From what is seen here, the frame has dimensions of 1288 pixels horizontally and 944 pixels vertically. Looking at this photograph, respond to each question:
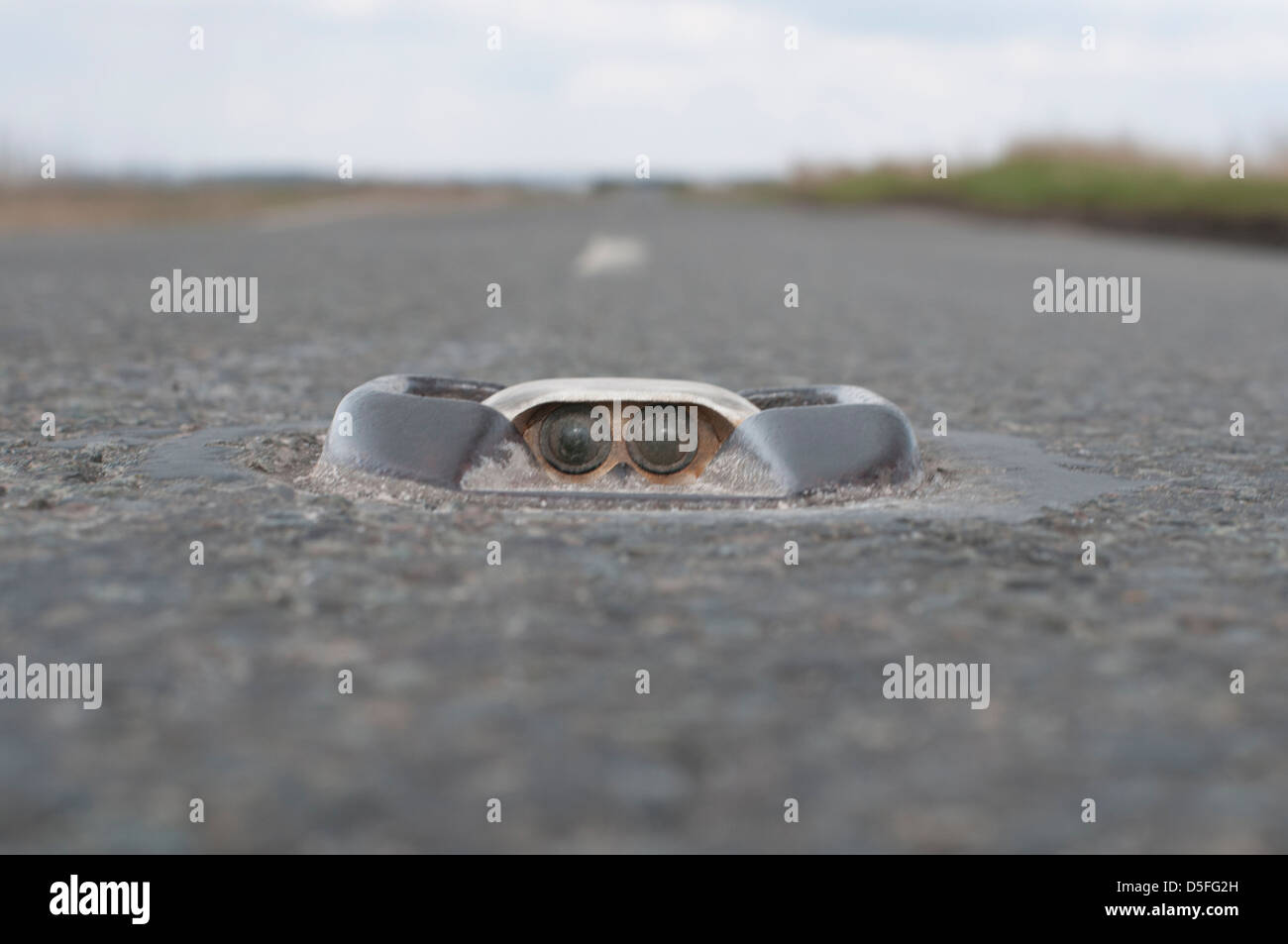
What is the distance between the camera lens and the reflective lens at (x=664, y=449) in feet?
8.43

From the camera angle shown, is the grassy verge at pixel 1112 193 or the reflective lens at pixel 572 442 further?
the grassy verge at pixel 1112 193

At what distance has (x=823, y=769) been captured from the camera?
119 centimetres

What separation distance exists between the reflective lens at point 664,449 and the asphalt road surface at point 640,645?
1.39 ft

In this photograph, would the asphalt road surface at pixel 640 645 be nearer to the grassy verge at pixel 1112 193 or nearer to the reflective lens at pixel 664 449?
the reflective lens at pixel 664 449

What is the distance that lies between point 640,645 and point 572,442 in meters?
1.12

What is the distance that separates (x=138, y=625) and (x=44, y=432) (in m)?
1.64

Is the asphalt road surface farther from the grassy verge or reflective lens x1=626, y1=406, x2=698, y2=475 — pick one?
the grassy verge

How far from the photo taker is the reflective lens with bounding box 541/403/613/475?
101 inches

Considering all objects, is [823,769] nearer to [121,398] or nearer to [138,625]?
[138,625]

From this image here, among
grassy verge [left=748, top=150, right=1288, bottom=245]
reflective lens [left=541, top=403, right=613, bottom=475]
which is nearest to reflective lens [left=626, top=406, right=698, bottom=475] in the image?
reflective lens [left=541, top=403, right=613, bottom=475]

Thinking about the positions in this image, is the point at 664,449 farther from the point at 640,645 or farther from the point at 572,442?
the point at 640,645

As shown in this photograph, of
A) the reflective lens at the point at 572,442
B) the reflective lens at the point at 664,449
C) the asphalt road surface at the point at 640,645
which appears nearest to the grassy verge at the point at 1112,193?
the asphalt road surface at the point at 640,645

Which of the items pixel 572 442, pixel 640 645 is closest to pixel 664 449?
pixel 572 442

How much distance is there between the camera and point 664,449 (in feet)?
8.53
